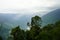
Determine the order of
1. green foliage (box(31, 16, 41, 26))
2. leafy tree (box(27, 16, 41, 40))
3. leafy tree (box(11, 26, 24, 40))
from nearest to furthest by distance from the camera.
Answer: leafy tree (box(27, 16, 41, 40)), leafy tree (box(11, 26, 24, 40)), green foliage (box(31, 16, 41, 26))

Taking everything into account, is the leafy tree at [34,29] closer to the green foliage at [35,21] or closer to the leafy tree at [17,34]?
the green foliage at [35,21]

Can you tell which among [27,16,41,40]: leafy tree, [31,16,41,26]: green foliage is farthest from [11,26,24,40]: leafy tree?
[31,16,41,26]: green foliage

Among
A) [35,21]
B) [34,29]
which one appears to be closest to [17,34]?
[34,29]

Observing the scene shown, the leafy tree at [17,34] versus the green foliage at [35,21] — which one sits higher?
the green foliage at [35,21]

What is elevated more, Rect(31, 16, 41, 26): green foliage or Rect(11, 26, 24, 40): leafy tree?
Rect(31, 16, 41, 26): green foliage

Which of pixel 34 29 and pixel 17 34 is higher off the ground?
pixel 34 29

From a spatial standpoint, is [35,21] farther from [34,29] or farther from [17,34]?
[17,34]

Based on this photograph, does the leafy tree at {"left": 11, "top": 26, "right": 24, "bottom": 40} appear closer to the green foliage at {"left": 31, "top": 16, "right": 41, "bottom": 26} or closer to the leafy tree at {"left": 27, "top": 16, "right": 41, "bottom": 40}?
the leafy tree at {"left": 27, "top": 16, "right": 41, "bottom": 40}

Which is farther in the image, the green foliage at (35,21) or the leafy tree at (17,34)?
the green foliage at (35,21)

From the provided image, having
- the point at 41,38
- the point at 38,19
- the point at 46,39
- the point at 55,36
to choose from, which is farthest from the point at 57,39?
the point at 38,19

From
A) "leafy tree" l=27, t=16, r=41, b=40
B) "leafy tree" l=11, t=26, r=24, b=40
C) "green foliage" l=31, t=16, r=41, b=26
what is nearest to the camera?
"leafy tree" l=27, t=16, r=41, b=40

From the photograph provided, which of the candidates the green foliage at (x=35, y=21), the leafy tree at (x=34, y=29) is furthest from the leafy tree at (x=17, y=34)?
the green foliage at (x=35, y=21)

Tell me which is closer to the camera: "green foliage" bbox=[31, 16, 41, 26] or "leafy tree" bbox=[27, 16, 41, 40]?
"leafy tree" bbox=[27, 16, 41, 40]

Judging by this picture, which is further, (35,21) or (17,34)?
(35,21)
